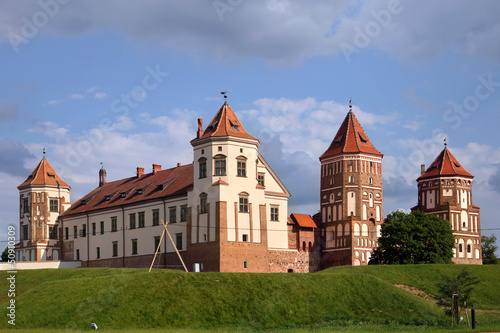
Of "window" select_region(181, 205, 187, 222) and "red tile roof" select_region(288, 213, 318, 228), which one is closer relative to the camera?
"window" select_region(181, 205, 187, 222)

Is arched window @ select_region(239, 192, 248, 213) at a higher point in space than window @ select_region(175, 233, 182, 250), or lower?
higher

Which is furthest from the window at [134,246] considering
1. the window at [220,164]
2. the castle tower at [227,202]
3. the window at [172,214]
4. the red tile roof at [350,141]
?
the red tile roof at [350,141]

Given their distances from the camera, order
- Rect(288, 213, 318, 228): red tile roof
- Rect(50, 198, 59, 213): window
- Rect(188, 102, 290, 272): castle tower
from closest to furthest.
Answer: Rect(188, 102, 290, 272): castle tower, Rect(288, 213, 318, 228): red tile roof, Rect(50, 198, 59, 213): window

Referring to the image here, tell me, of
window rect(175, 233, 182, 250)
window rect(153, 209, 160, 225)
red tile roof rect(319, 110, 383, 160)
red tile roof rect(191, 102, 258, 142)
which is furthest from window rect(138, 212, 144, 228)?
red tile roof rect(319, 110, 383, 160)

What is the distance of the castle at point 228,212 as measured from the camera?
69.1m

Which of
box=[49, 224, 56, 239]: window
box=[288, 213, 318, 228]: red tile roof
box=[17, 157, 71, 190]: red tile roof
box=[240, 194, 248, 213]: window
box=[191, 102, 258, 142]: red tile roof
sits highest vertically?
box=[191, 102, 258, 142]: red tile roof

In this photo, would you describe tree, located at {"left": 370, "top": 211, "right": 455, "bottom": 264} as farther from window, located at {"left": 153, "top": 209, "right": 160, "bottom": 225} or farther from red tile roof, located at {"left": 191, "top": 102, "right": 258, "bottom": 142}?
window, located at {"left": 153, "top": 209, "right": 160, "bottom": 225}

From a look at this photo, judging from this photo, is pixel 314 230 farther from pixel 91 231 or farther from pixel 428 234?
pixel 91 231

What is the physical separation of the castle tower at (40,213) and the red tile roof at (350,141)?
34.3 metres

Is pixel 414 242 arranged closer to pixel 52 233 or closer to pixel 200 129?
pixel 200 129

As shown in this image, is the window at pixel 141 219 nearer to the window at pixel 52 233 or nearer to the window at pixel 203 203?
the window at pixel 203 203

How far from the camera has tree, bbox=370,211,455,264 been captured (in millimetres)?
81500

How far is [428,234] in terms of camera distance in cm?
8275

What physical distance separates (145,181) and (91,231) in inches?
341
